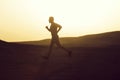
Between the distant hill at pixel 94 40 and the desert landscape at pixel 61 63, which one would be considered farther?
the distant hill at pixel 94 40

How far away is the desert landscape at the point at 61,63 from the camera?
24.4 feet

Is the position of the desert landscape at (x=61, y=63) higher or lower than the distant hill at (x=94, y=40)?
lower

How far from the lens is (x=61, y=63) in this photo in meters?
8.46

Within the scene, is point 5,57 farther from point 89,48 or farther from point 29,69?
point 89,48

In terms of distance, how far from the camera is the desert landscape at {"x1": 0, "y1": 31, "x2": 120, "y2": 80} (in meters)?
7.44

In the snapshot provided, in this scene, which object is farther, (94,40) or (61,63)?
(94,40)

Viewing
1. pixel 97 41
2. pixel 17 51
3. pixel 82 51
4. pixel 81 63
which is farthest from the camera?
pixel 97 41

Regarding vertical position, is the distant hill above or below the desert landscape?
above

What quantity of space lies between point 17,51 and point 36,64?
183 centimetres

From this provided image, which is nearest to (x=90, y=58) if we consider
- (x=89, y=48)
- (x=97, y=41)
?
(x=89, y=48)

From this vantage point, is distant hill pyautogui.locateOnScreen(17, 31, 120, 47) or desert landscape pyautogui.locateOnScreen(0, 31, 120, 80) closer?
desert landscape pyautogui.locateOnScreen(0, 31, 120, 80)

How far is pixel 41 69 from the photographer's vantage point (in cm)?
818

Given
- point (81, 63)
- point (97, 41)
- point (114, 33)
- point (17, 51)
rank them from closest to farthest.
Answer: point (81, 63)
point (17, 51)
point (97, 41)
point (114, 33)

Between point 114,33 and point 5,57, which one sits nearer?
point 5,57
